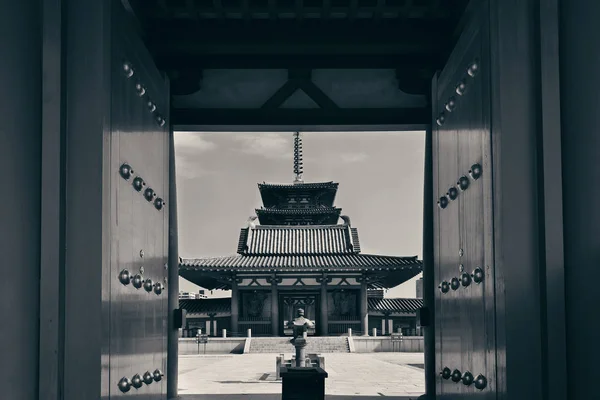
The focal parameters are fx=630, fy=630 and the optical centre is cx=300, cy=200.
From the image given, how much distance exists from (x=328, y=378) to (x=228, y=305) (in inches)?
521

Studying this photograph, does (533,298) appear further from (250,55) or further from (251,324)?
(251,324)

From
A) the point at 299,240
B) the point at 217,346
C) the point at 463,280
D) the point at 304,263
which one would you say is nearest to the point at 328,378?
the point at 463,280

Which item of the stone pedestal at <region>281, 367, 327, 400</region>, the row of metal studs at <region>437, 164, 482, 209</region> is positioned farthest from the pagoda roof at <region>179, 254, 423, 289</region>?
the row of metal studs at <region>437, 164, 482, 209</region>

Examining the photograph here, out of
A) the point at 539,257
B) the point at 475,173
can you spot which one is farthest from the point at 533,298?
the point at 475,173

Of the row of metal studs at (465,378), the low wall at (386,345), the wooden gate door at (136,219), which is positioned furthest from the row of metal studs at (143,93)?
the low wall at (386,345)

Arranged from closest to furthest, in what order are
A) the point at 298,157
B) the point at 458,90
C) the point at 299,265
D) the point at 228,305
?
the point at 458,90
the point at 299,265
the point at 228,305
the point at 298,157

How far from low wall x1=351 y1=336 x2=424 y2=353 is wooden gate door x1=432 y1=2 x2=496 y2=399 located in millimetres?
16582

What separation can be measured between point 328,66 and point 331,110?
21.9 inches

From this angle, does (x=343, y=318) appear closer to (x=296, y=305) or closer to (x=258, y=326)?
(x=296, y=305)

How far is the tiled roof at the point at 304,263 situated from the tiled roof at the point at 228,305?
2.30 m

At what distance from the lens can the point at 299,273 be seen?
859 inches

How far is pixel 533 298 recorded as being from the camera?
7.02 ft

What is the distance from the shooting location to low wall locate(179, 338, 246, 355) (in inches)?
773

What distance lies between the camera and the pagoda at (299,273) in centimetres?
2144
